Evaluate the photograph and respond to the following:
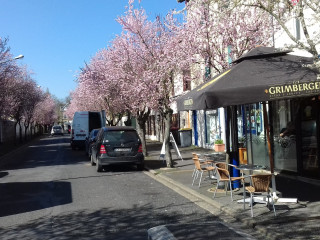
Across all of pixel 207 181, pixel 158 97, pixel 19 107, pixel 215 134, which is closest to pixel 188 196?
pixel 207 181

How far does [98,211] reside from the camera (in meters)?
7.57

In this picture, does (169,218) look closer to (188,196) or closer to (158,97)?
(188,196)

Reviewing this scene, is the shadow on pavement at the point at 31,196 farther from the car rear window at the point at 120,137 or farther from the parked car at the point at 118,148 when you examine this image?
the car rear window at the point at 120,137

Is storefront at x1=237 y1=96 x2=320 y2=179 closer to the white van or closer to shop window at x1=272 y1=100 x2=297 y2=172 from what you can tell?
shop window at x1=272 y1=100 x2=297 y2=172

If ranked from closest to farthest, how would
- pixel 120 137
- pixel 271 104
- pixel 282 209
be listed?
pixel 282 209, pixel 271 104, pixel 120 137

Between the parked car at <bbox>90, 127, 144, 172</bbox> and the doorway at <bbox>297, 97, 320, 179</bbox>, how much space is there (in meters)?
6.11

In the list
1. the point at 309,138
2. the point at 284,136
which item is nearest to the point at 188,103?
the point at 309,138

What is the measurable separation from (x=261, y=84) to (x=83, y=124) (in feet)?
74.7

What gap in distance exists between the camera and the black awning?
6102 mm

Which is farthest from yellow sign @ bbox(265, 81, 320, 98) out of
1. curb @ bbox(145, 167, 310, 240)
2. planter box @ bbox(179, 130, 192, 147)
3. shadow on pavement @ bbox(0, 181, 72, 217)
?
planter box @ bbox(179, 130, 192, 147)

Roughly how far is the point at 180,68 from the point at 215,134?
317 inches

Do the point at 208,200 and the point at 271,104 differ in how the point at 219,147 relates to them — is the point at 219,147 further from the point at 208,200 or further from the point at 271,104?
the point at 208,200

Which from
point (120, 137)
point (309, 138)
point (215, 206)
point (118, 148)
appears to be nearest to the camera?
point (215, 206)

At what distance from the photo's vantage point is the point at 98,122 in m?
28.1
